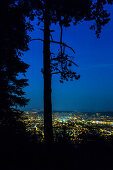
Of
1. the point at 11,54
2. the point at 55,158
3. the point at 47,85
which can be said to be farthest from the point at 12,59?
the point at 55,158

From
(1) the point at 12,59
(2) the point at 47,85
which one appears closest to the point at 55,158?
(2) the point at 47,85

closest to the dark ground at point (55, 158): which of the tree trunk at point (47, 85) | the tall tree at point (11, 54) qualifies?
the tree trunk at point (47, 85)

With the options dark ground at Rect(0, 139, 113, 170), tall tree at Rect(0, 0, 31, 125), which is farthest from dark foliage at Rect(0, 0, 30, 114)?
dark ground at Rect(0, 139, 113, 170)

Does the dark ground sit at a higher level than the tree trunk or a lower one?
lower

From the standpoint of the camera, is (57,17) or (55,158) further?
(57,17)

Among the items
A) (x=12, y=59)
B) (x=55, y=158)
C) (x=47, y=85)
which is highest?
(x=12, y=59)

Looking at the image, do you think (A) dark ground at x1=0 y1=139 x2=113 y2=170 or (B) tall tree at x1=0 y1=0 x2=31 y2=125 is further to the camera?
(B) tall tree at x1=0 y1=0 x2=31 y2=125

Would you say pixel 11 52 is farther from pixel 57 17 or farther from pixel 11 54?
pixel 57 17

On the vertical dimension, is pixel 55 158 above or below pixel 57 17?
below

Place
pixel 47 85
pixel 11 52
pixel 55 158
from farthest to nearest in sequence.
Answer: pixel 11 52 < pixel 47 85 < pixel 55 158

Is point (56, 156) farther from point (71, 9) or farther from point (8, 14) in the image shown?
point (8, 14)

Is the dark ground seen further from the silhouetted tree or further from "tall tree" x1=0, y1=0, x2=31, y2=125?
"tall tree" x1=0, y1=0, x2=31, y2=125

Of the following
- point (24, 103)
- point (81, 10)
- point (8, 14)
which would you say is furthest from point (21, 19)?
point (24, 103)

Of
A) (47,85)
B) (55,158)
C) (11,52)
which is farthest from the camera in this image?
(11,52)
